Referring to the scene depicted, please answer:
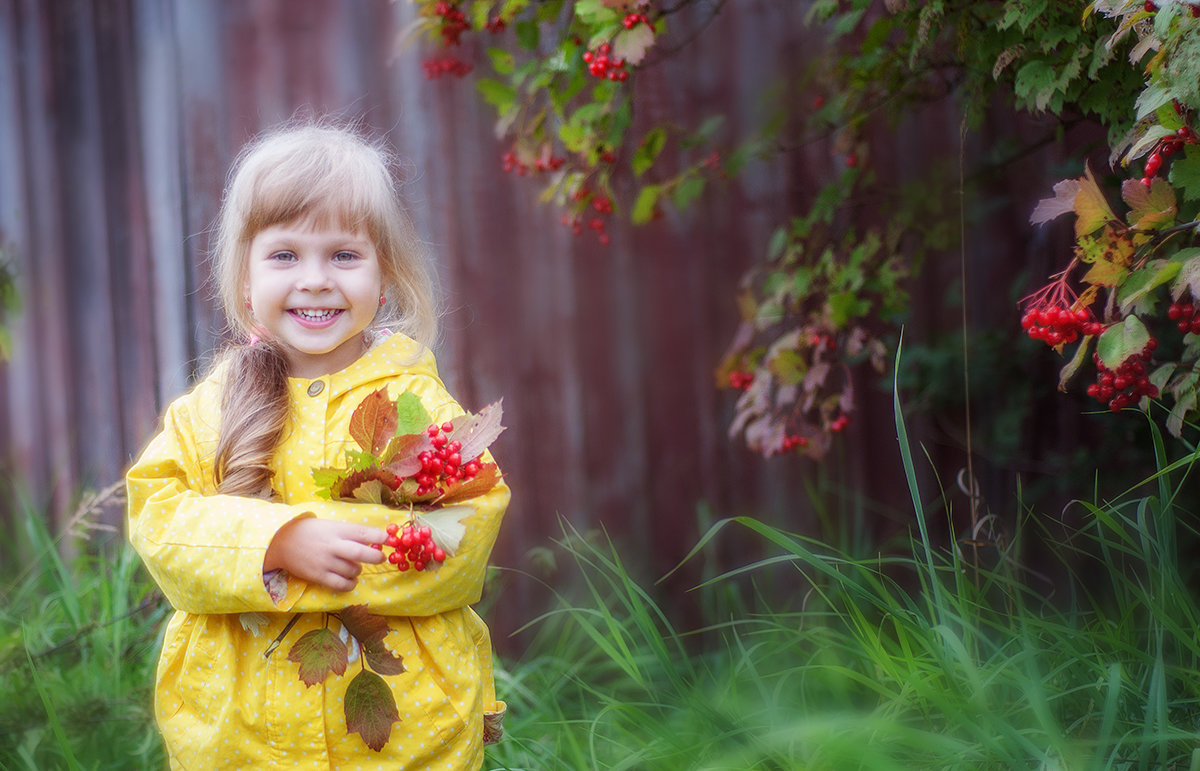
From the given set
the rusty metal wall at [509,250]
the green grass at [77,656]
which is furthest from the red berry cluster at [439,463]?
the rusty metal wall at [509,250]

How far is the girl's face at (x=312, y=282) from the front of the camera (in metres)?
1.43

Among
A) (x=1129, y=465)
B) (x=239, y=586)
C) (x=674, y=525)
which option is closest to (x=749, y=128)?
(x=674, y=525)

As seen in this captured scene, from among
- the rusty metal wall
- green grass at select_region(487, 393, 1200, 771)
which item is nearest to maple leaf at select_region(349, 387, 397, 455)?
green grass at select_region(487, 393, 1200, 771)

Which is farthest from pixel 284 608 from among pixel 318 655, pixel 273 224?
pixel 273 224

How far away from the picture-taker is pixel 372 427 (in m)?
1.32

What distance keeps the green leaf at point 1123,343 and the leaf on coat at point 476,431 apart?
2.66ft

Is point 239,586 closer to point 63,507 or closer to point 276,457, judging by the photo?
point 276,457

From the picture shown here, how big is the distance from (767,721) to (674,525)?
117 centimetres

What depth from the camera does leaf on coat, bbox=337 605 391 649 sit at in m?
1.32

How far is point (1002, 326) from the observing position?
289cm

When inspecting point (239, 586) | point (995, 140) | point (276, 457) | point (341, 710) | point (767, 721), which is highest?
point (995, 140)

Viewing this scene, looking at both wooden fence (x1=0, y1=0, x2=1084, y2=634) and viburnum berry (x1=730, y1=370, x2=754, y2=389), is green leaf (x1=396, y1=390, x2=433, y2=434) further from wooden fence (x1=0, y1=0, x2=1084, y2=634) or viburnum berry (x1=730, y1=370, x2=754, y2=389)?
wooden fence (x1=0, y1=0, x2=1084, y2=634)

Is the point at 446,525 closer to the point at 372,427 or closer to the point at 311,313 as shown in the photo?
the point at 372,427

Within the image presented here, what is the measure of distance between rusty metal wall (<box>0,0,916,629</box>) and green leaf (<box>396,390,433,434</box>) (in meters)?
1.50
